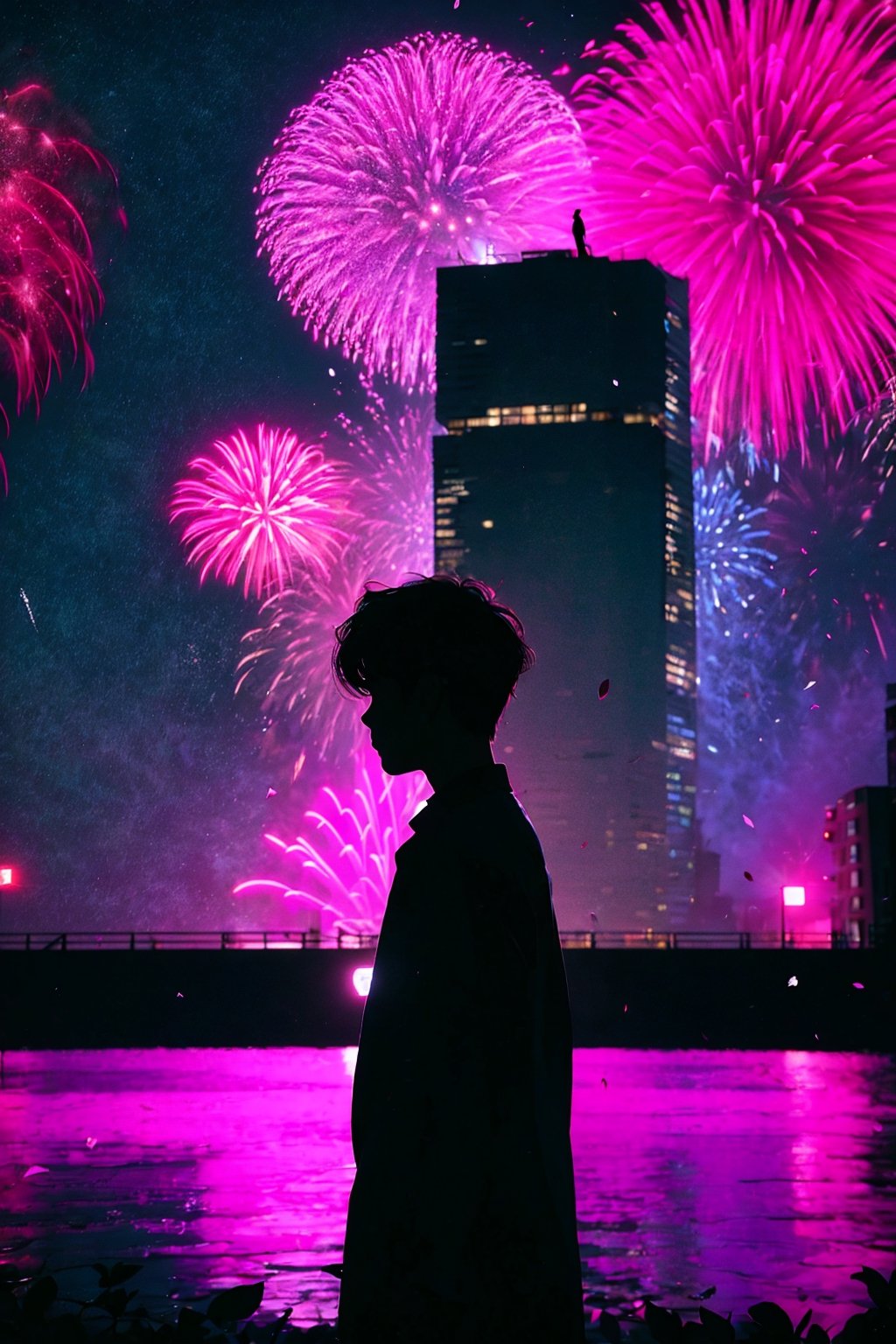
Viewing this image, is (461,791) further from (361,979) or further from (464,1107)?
(361,979)

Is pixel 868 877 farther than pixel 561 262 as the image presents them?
No

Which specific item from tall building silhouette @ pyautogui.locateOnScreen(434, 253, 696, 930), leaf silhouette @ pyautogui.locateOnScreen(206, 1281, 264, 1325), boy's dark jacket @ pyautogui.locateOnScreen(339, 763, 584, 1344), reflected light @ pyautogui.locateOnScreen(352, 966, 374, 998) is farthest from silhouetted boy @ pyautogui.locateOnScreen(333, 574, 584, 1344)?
tall building silhouette @ pyautogui.locateOnScreen(434, 253, 696, 930)

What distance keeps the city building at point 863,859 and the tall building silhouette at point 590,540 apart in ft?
95.7

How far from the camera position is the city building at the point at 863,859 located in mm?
114375

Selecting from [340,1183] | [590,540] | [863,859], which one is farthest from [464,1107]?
[590,540]

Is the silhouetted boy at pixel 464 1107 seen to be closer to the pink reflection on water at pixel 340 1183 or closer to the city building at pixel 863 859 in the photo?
the pink reflection on water at pixel 340 1183

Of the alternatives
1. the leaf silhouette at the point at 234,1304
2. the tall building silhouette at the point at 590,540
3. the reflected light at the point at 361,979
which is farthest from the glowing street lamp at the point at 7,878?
the tall building silhouette at the point at 590,540

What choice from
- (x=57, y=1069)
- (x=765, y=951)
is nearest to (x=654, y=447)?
(x=765, y=951)

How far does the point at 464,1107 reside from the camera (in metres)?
3.24

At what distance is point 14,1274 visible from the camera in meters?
6.75

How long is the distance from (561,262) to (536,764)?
53.2 metres

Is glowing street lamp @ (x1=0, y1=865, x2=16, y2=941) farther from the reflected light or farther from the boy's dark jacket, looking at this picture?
the boy's dark jacket

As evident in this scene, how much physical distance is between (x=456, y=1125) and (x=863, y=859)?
123 m

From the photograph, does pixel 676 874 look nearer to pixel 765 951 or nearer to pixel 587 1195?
pixel 765 951
